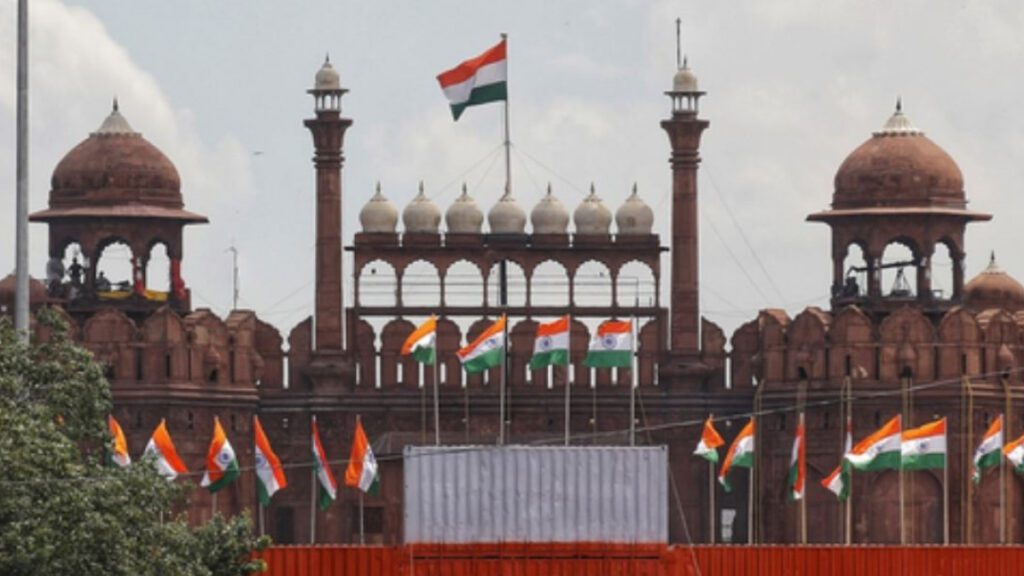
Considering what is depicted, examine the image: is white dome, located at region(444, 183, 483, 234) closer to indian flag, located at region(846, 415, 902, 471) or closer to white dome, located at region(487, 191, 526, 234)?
white dome, located at region(487, 191, 526, 234)

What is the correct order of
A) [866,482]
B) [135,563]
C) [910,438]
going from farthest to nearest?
[866,482]
[910,438]
[135,563]

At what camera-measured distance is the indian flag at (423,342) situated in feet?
350

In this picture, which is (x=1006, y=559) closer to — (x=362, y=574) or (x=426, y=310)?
(x=362, y=574)

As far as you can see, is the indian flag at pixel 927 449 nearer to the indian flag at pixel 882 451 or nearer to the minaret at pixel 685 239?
the indian flag at pixel 882 451

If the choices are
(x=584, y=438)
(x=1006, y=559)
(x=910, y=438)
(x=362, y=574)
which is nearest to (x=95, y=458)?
(x=362, y=574)

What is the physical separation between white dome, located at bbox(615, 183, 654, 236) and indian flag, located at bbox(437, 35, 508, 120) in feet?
20.1

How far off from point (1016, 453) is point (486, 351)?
12.7 metres

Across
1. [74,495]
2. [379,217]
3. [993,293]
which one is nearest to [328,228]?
[379,217]

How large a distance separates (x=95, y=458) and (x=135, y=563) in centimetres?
306

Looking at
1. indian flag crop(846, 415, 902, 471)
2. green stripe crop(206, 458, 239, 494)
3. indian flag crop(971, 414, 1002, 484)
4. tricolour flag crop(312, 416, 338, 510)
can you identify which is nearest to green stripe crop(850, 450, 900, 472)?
indian flag crop(846, 415, 902, 471)

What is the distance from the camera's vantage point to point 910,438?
103500 millimetres

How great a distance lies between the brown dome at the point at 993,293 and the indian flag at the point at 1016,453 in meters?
16.1

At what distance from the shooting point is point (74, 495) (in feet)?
242

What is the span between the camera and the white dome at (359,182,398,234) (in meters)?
116
